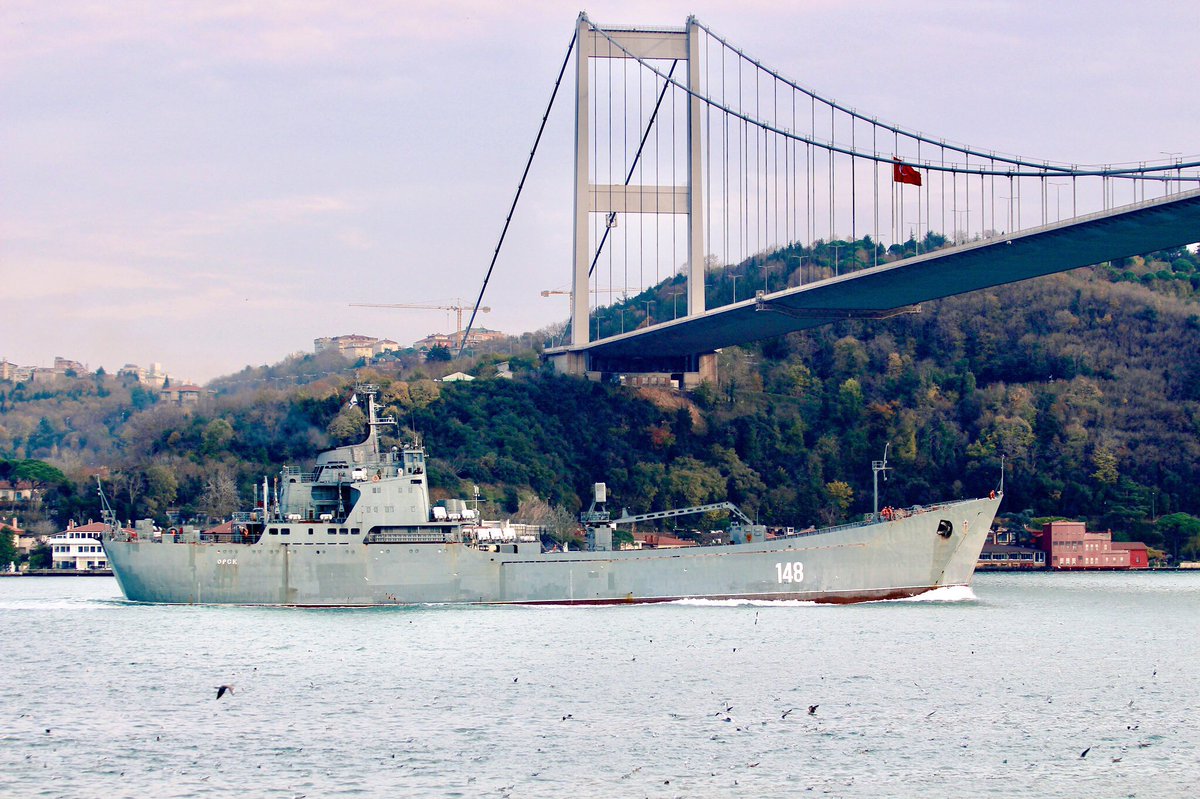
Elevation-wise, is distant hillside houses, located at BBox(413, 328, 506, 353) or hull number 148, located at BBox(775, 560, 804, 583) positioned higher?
distant hillside houses, located at BBox(413, 328, 506, 353)

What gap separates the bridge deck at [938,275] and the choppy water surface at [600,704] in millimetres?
10585

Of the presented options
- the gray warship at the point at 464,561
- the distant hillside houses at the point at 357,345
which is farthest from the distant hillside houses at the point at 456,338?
the gray warship at the point at 464,561

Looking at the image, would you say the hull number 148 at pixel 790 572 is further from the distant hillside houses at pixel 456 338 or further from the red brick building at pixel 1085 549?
the distant hillside houses at pixel 456 338

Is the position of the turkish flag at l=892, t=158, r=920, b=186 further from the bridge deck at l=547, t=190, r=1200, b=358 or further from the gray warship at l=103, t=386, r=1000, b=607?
the gray warship at l=103, t=386, r=1000, b=607

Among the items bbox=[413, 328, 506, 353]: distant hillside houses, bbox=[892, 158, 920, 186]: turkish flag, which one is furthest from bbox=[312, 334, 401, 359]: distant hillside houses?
bbox=[892, 158, 920, 186]: turkish flag

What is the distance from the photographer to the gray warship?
130 feet

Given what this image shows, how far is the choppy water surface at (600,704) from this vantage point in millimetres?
19516

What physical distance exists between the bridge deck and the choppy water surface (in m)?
10.6

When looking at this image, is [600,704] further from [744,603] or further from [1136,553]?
[1136,553]

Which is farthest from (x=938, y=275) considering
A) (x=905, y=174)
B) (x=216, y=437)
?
(x=216, y=437)

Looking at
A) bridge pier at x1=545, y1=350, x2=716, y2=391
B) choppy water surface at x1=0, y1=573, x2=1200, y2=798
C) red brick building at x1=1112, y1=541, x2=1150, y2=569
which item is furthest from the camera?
bridge pier at x1=545, y1=350, x2=716, y2=391

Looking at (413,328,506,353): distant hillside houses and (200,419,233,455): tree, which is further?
(413,328,506,353): distant hillside houses

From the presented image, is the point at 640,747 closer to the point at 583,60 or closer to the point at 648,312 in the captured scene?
the point at 583,60

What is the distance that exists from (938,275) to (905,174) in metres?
4.76
